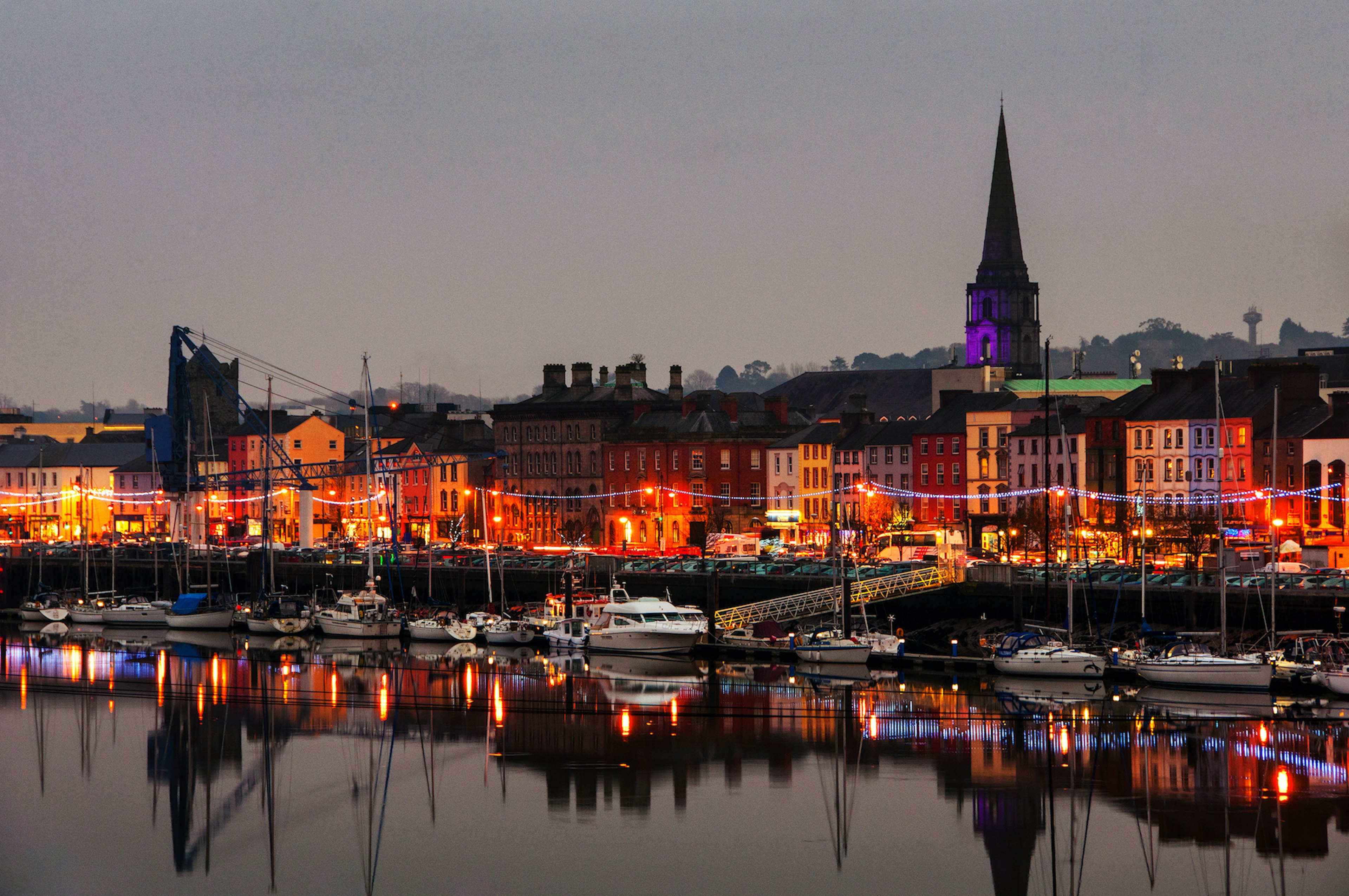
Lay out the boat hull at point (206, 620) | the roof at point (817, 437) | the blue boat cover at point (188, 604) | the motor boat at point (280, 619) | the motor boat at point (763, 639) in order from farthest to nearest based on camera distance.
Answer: the roof at point (817, 437) < the blue boat cover at point (188, 604) < the boat hull at point (206, 620) < the motor boat at point (280, 619) < the motor boat at point (763, 639)

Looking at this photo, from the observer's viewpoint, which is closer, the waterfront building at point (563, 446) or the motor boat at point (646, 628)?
the motor boat at point (646, 628)

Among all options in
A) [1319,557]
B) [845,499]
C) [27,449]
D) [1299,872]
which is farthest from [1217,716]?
[27,449]

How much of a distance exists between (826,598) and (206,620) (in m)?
31.4

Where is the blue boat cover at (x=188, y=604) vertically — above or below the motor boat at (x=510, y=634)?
above

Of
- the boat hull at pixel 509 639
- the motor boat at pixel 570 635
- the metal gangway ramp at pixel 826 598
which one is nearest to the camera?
the motor boat at pixel 570 635

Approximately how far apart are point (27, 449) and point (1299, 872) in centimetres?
16783

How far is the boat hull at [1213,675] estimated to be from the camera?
197 feet

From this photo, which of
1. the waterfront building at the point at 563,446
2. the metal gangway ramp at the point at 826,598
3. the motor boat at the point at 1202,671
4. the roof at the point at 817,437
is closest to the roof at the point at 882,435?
the roof at the point at 817,437

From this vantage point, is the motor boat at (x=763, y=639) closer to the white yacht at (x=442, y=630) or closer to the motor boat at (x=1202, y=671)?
the white yacht at (x=442, y=630)

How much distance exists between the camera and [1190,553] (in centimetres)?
9112

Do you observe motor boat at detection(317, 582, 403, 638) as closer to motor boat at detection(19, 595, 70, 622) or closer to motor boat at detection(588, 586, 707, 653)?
motor boat at detection(588, 586, 707, 653)

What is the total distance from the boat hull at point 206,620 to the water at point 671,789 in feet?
82.7

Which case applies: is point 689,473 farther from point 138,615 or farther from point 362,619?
point 362,619

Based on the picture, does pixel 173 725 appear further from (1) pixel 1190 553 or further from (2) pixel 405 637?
(1) pixel 1190 553
